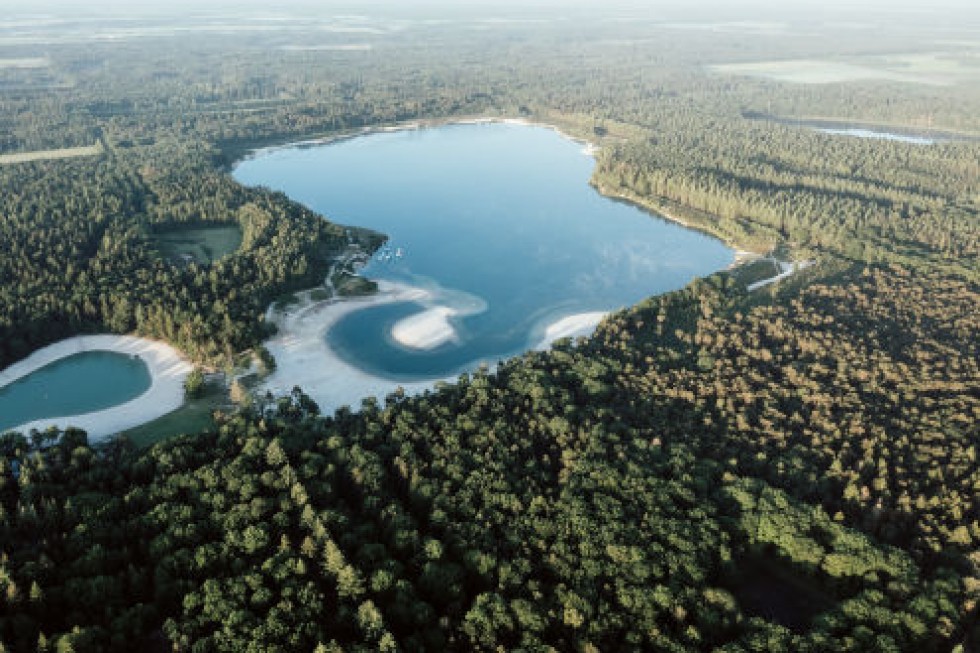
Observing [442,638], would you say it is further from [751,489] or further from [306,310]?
[306,310]

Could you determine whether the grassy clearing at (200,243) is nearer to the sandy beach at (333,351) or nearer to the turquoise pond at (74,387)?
the sandy beach at (333,351)

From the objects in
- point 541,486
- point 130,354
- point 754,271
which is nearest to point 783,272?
point 754,271

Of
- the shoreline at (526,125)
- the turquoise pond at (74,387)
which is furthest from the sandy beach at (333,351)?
the shoreline at (526,125)

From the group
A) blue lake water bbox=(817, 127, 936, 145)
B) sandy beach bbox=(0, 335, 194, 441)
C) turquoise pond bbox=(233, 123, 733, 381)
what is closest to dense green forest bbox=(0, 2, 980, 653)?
sandy beach bbox=(0, 335, 194, 441)

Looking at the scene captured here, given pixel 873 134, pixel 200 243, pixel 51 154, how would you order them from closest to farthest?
pixel 200 243, pixel 51 154, pixel 873 134

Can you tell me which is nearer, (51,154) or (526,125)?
(51,154)

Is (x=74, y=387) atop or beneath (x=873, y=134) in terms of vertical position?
beneath

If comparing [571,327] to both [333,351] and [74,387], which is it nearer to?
[333,351]

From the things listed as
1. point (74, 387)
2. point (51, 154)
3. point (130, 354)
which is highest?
point (51, 154)
